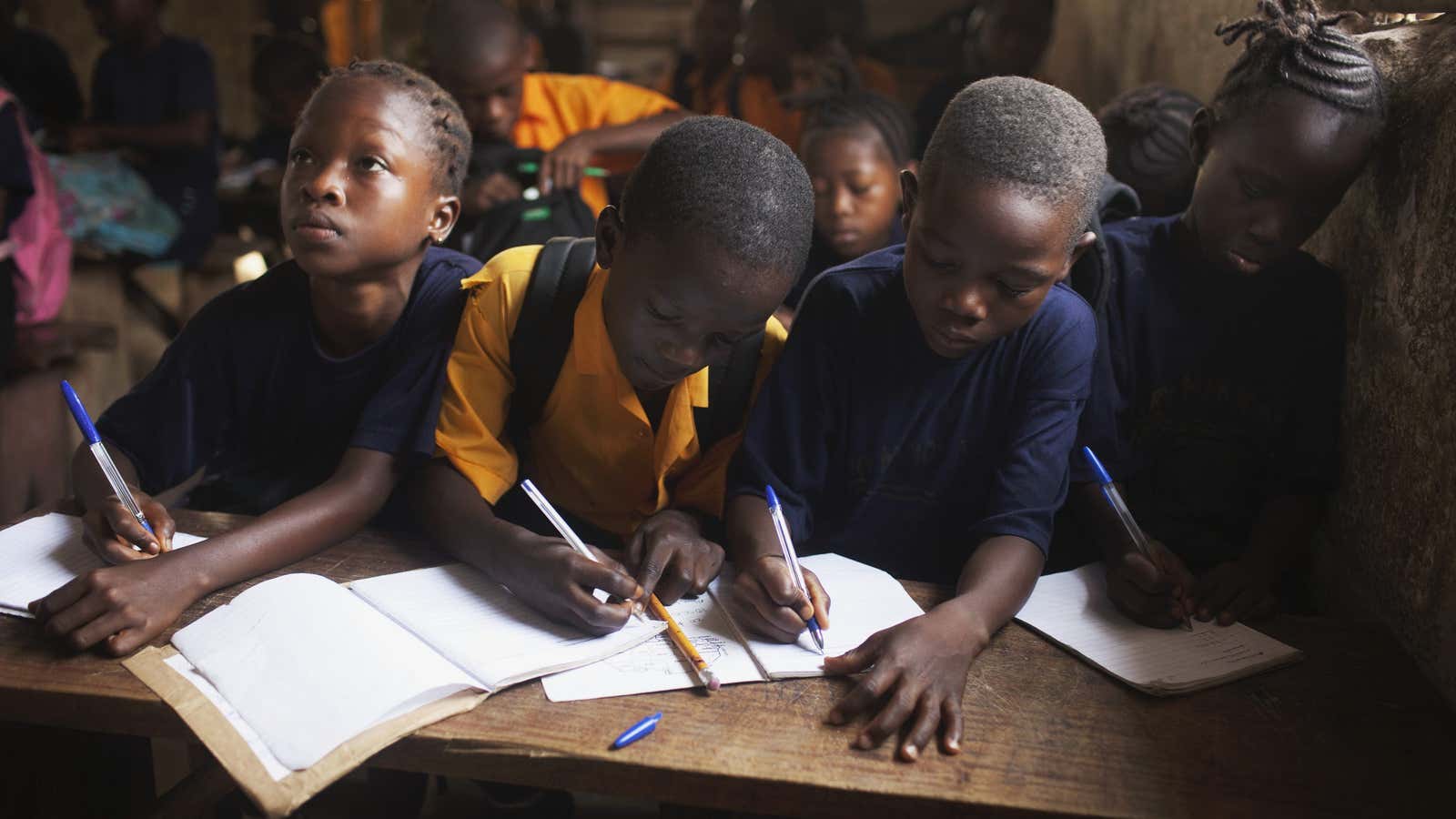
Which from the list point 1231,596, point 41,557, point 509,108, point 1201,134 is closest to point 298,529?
point 41,557

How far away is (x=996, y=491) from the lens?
1.47 m

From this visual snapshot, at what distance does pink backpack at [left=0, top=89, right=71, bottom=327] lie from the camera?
3090 mm

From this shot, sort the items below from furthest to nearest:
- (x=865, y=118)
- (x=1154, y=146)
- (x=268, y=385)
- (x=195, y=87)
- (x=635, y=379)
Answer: (x=195, y=87) → (x=865, y=118) → (x=1154, y=146) → (x=268, y=385) → (x=635, y=379)

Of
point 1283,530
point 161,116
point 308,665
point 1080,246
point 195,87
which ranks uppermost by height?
point 1080,246

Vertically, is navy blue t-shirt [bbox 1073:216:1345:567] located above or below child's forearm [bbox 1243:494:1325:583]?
above

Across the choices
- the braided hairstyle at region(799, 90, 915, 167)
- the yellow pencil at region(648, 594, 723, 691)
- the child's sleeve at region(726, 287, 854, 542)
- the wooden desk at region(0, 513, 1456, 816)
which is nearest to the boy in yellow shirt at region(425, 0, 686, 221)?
the braided hairstyle at region(799, 90, 915, 167)

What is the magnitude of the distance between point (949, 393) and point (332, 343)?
3.32 ft

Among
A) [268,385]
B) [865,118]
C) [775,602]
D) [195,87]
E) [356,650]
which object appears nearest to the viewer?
[356,650]

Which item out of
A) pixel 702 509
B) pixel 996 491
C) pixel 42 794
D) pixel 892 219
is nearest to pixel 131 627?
pixel 42 794

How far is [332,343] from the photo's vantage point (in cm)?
177

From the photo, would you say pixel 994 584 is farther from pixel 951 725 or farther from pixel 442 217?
pixel 442 217

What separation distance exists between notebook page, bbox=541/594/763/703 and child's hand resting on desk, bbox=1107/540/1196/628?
528mm

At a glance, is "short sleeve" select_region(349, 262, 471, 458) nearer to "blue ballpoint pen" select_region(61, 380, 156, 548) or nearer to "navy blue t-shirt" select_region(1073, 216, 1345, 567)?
"blue ballpoint pen" select_region(61, 380, 156, 548)

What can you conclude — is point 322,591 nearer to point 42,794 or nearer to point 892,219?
point 42,794
